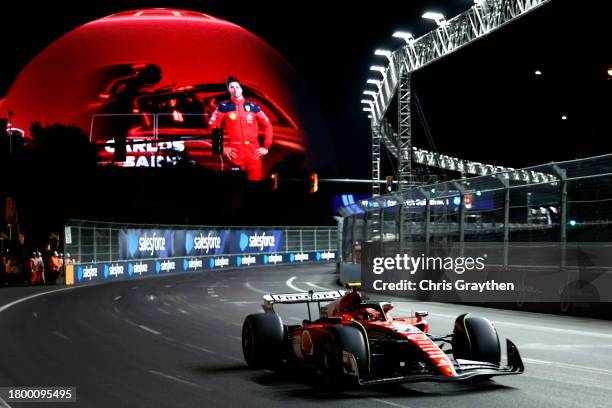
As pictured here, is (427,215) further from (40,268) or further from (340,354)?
(40,268)

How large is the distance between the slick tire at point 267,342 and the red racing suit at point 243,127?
64278 millimetres

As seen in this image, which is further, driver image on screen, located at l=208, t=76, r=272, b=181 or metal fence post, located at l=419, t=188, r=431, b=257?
driver image on screen, located at l=208, t=76, r=272, b=181

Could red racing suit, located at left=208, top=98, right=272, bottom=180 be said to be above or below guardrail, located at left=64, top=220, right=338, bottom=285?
above

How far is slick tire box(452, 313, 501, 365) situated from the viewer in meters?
9.98

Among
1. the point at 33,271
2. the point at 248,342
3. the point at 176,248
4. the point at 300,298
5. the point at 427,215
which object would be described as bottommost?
the point at 33,271

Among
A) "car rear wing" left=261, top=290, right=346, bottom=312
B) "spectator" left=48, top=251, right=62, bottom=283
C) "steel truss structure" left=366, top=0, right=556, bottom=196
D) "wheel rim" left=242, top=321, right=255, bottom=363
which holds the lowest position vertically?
"spectator" left=48, top=251, right=62, bottom=283

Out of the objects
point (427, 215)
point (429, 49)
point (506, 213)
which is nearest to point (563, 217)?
point (506, 213)

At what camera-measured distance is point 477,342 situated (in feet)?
32.9

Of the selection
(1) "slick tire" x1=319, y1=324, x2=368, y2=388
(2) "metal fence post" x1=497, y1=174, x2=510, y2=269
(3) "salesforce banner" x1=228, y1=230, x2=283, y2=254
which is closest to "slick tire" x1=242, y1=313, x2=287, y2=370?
(1) "slick tire" x1=319, y1=324, x2=368, y2=388

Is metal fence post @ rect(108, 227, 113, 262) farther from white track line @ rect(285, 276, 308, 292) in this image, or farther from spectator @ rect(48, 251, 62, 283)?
white track line @ rect(285, 276, 308, 292)

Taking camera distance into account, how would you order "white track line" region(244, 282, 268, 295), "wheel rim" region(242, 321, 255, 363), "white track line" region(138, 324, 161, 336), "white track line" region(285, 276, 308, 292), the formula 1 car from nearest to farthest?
the formula 1 car < "wheel rim" region(242, 321, 255, 363) < "white track line" region(138, 324, 161, 336) < "white track line" region(244, 282, 268, 295) < "white track line" region(285, 276, 308, 292)

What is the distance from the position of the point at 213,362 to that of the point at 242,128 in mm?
63768

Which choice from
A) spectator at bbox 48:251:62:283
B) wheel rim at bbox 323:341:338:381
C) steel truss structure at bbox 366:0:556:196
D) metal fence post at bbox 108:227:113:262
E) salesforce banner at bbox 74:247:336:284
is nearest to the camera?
wheel rim at bbox 323:341:338:381

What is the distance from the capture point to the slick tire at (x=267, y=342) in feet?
37.1
